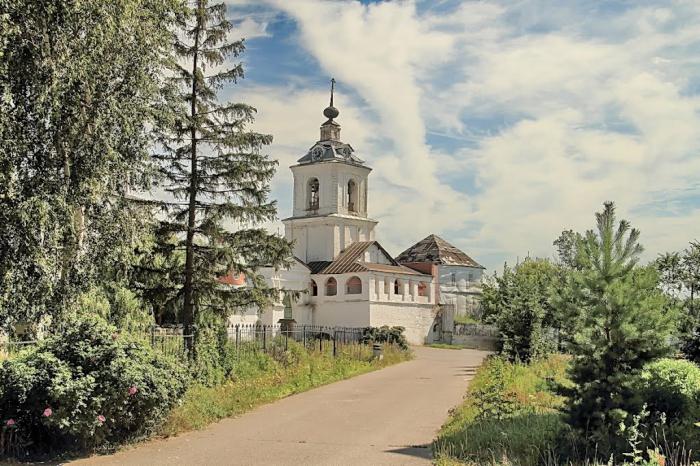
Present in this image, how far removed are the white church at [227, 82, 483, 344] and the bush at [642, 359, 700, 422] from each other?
4188 centimetres

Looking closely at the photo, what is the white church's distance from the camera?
53.5 meters

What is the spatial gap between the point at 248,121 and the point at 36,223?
21.2ft

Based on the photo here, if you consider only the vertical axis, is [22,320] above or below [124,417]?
above

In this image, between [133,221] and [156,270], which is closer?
[133,221]

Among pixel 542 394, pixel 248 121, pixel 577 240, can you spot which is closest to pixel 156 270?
pixel 248 121

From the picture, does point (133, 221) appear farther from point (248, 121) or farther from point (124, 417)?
point (124, 417)

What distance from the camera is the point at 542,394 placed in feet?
53.1

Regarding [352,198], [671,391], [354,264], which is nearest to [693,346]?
[671,391]

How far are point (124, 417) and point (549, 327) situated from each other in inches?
836

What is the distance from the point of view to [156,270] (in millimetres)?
18391

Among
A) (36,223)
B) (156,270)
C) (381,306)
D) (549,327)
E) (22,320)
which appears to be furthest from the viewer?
(381,306)

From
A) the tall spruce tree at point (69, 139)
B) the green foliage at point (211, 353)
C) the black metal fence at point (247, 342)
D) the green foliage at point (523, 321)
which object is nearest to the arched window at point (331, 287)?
the black metal fence at point (247, 342)

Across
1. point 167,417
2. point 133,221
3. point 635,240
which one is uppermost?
point 133,221

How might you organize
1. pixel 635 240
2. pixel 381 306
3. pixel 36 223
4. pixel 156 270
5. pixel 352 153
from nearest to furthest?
pixel 635 240 < pixel 36 223 < pixel 156 270 < pixel 381 306 < pixel 352 153
